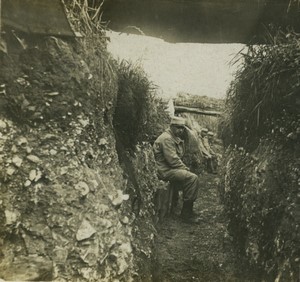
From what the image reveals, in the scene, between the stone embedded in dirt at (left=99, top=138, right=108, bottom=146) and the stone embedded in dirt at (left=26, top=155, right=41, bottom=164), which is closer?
the stone embedded in dirt at (left=26, top=155, right=41, bottom=164)

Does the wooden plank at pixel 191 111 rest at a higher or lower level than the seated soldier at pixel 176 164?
higher

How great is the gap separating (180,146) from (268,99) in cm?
47

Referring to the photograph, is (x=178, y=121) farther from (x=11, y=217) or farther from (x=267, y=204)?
(x=11, y=217)

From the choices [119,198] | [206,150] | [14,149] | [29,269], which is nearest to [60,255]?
[29,269]

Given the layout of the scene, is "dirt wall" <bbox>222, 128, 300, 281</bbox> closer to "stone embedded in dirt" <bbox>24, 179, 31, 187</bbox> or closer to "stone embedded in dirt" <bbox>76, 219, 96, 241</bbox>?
"stone embedded in dirt" <bbox>76, 219, 96, 241</bbox>

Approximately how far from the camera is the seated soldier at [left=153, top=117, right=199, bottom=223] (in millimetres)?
1966

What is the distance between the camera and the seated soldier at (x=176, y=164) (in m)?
1.97

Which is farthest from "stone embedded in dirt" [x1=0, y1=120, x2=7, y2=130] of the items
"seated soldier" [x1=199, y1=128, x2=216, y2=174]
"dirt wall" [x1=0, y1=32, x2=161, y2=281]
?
"seated soldier" [x1=199, y1=128, x2=216, y2=174]

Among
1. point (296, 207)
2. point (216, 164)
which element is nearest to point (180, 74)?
point (216, 164)

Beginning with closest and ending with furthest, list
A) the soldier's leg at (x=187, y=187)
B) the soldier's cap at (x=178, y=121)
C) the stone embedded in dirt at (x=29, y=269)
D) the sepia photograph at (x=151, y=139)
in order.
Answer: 1. the stone embedded in dirt at (x=29, y=269)
2. the sepia photograph at (x=151, y=139)
3. the soldier's leg at (x=187, y=187)
4. the soldier's cap at (x=178, y=121)

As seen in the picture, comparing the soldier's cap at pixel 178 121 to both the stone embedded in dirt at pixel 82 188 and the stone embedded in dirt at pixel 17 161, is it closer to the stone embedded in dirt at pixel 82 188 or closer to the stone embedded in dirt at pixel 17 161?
the stone embedded in dirt at pixel 82 188

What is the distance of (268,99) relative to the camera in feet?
6.60

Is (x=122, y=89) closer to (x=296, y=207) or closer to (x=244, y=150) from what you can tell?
(x=244, y=150)

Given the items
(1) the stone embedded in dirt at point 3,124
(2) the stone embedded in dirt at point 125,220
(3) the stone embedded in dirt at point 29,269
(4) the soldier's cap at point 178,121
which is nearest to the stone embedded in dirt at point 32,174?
(1) the stone embedded in dirt at point 3,124
